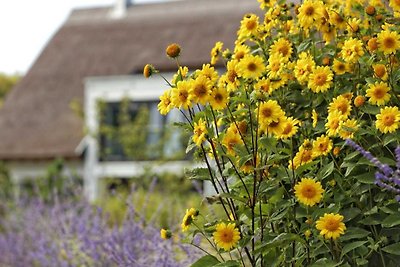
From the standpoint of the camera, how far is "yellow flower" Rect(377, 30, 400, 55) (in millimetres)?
2947

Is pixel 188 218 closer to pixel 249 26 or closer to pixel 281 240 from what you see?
pixel 281 240

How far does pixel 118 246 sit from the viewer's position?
5.39 meters

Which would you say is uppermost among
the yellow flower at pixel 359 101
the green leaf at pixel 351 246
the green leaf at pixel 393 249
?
the yellow flower at pixel 359 101

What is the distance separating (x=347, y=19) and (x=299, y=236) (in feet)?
3.09

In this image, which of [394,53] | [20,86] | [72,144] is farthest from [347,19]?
[20,86]

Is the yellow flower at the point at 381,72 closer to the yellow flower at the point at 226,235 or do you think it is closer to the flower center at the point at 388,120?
the flower center at the point at 388,120

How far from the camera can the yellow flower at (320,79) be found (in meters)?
2.98

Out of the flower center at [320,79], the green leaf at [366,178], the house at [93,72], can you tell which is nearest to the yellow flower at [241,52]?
the flower center at [320,79]

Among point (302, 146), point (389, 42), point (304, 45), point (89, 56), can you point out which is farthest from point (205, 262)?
point (89, 56)

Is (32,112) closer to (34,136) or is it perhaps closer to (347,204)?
(34,136)

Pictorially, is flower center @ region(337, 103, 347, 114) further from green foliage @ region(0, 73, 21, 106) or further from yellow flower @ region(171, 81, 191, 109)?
green foliage @ region(0, 73, 21, 106)

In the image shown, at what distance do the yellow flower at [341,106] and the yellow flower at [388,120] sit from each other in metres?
0.12

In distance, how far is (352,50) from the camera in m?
2.99

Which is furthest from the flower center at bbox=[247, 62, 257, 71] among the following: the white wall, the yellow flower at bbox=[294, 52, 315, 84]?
the white wall
